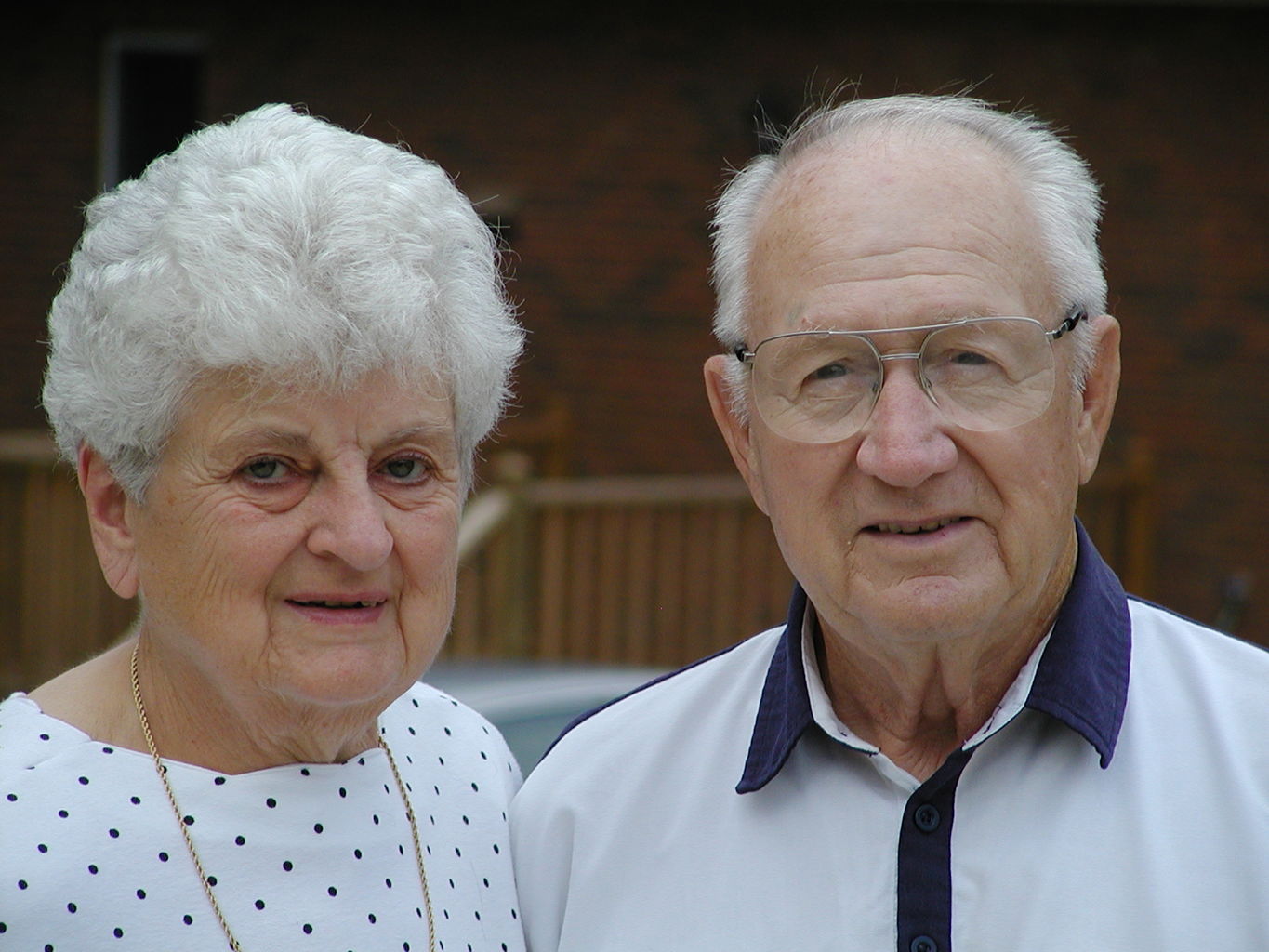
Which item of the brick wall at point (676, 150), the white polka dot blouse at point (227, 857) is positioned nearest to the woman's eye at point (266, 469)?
the white polka dot blouse at point (227, 857)

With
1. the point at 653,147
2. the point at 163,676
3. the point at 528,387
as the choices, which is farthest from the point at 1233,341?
the point at 163,676

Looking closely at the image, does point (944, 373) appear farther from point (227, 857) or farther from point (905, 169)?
point (227, 857)

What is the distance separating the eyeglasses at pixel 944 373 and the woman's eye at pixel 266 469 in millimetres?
772

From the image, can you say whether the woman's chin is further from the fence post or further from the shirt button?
the fence post

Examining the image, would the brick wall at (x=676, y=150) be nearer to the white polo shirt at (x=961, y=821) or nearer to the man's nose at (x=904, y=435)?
the white polo shirt at (x=961, y=821)

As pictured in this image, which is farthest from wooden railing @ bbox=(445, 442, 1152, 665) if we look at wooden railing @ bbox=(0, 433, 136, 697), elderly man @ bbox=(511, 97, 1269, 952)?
elderly man @ bbox=(511, 97, 1269, 952)

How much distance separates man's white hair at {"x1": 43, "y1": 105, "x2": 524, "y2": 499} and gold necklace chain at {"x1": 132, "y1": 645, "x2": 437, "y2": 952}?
1.11ft

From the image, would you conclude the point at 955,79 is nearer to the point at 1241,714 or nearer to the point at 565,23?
the point at 565,23

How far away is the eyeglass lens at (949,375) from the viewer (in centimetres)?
228

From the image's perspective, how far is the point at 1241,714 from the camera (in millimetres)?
2285

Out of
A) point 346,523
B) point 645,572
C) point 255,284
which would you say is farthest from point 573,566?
point 255,284

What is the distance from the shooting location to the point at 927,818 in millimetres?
2279

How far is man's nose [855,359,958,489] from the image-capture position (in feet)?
7.33

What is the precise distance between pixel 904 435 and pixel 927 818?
A: 1.86 ft
